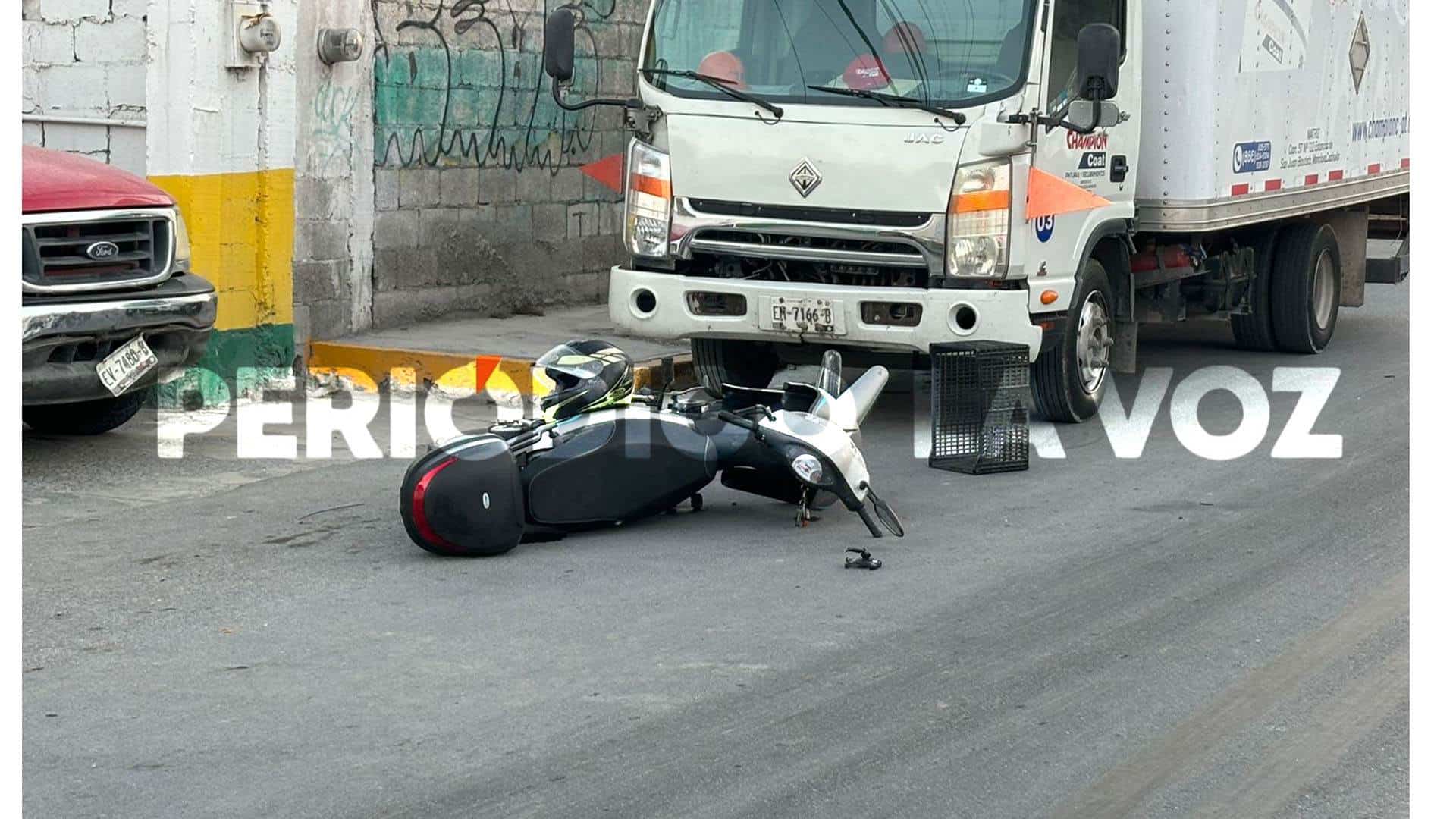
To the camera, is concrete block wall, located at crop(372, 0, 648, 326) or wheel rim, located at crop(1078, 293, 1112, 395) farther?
concrete block wall, located at crop(372, 0, 648, 326)

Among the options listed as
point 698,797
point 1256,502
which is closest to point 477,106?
point 1256,502

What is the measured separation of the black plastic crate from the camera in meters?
9.41

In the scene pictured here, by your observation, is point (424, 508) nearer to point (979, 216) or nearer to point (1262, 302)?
point (979, 216)

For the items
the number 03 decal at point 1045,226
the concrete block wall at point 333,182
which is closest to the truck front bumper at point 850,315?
the number 03 decal at point 1045,226

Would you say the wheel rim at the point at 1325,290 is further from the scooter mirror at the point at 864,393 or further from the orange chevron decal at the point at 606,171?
the scooter mirror at the point at 864,393

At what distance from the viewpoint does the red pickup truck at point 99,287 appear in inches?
340

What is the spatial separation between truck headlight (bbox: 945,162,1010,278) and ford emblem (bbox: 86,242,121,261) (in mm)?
A: 4069

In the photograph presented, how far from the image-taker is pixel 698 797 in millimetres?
4836

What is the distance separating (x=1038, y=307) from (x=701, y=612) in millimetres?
3881

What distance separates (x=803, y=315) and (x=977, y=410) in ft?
3.44

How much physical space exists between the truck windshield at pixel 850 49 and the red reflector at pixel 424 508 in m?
3.52

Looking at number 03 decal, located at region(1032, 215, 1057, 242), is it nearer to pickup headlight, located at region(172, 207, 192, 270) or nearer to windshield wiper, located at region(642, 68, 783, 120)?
windshield wiper, located at region(642, 68, 783, 120)

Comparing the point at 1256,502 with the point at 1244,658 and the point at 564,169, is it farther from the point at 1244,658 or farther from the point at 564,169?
the point at 564,169

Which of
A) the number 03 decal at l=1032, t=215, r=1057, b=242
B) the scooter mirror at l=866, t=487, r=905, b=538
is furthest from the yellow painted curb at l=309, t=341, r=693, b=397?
the scooter mirror at l=866, t=487, r=905, b=538
